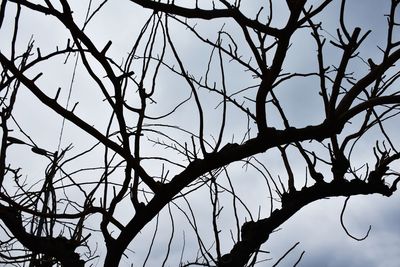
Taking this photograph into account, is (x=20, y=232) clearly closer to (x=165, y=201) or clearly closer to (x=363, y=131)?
(x=165, y=201)

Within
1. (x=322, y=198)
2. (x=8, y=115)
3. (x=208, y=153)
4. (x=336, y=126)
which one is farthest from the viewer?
(x=322, y=198)

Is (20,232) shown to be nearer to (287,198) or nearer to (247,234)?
(247,234)

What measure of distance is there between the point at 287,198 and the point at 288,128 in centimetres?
56

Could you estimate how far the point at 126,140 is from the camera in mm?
1835

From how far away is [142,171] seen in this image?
185 centimetres

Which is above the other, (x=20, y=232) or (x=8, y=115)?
(x=8, y=115)

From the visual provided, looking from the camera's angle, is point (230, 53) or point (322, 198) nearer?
point (322, 198)

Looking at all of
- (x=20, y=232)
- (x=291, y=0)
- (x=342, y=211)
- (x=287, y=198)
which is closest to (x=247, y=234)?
(x=287, y=198)

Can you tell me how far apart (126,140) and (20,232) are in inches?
23.0

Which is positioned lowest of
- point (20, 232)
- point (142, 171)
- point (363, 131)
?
point (20, 232)

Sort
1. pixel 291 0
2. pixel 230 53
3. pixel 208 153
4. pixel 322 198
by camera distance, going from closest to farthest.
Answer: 1. pixel 291 0
2. pixel 208 153
3. pixel 322 198
4. pixel 230 53

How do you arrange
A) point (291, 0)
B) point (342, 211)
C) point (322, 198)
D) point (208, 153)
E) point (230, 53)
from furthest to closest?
point (230, 53) → point (342, 211) → point (322, 198) → point (208, 153) → point (291, 0)

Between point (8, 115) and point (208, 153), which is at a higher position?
point (8, 115)

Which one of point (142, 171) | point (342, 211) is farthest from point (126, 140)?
point (342, 211)
